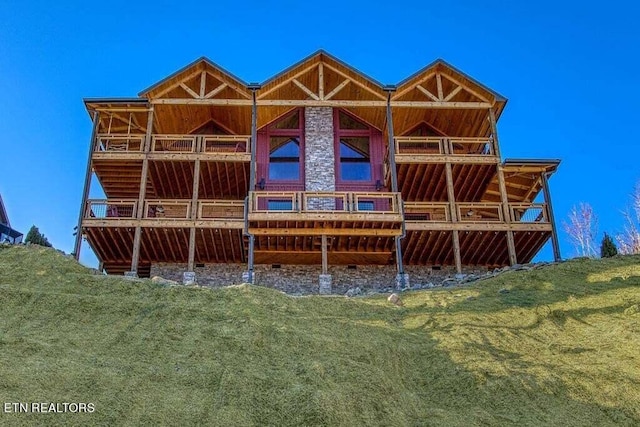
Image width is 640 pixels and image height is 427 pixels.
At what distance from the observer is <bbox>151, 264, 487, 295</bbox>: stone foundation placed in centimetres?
1998

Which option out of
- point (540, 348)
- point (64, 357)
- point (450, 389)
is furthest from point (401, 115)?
point (64, 357)

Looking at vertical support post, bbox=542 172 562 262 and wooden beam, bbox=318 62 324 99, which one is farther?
wooden beam, bbox=318 62 324 99

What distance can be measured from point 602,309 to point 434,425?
6.64 m

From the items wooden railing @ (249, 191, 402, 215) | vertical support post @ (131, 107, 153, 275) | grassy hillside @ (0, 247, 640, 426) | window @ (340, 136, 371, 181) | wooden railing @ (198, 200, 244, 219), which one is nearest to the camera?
grassy hillside @ (0, 247, 640, 426)

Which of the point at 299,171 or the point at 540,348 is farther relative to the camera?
the point at 299,171

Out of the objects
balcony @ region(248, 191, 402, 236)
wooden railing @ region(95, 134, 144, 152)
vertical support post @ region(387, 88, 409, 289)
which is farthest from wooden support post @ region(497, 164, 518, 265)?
wooden railing @ region(95, 134, 144, 152)

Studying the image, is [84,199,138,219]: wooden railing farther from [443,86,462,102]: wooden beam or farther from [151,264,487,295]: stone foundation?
[443,86,462,102]: wooden beam

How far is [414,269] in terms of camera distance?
68.5ft

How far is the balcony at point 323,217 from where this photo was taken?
18344 mm

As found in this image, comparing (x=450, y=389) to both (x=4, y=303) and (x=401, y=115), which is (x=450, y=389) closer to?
(x=4, y=303)

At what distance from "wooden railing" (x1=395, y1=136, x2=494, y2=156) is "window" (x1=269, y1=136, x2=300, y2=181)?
398cm

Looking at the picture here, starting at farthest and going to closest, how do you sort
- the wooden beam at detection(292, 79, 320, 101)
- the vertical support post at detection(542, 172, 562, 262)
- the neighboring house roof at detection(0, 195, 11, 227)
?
the neighboring house roof at detection(0, 195, 11, 227)
the wooden beam at detection(292, 79, 320, 101)
the vertical support post at detection(542, 172, 562, 262)

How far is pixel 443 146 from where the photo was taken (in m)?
21.1

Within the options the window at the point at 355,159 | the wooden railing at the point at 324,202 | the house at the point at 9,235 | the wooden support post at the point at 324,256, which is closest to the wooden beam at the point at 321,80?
the window at the point at 355,159
